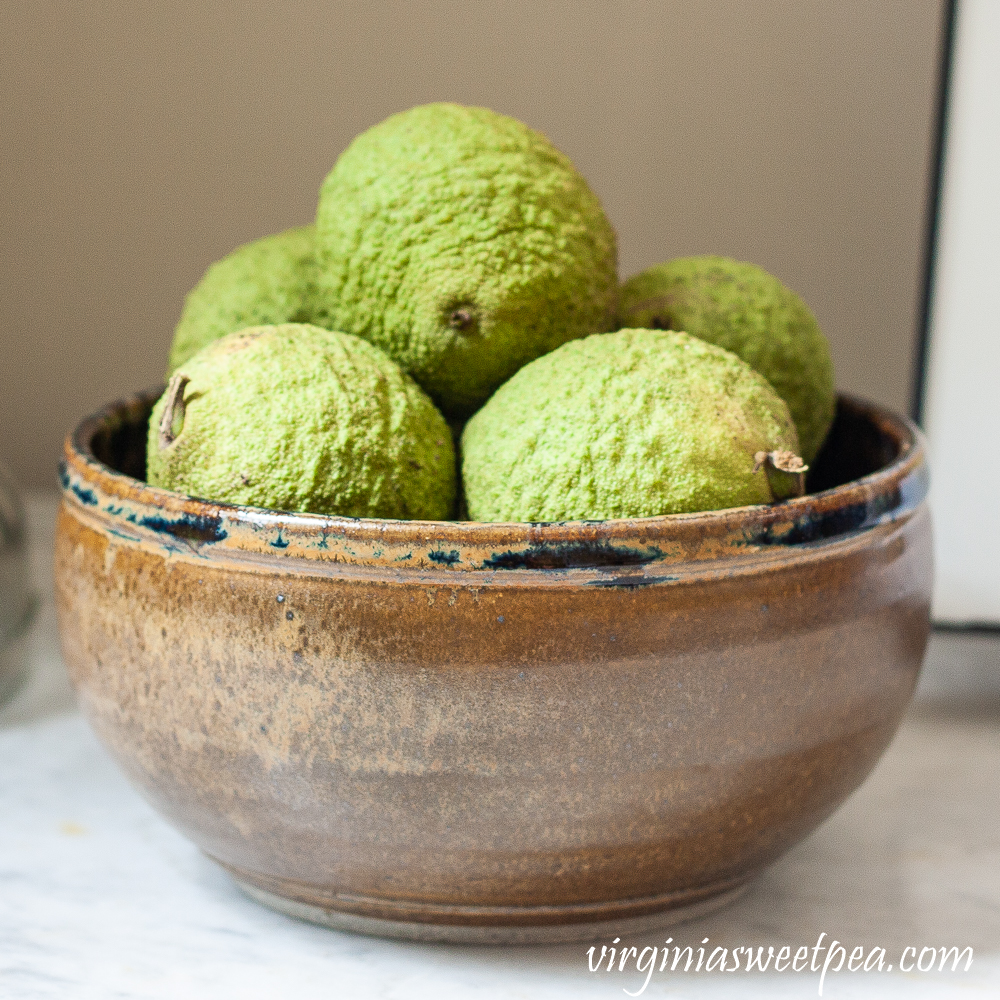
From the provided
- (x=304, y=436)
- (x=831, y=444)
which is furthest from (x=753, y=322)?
(x=304, y=436)

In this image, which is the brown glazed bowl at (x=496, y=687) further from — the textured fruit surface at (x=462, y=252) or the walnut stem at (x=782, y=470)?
the textured fruit surface at (x=462, y=252)

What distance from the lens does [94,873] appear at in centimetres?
52

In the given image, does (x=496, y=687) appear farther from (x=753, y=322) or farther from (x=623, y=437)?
(x=753, y=322)

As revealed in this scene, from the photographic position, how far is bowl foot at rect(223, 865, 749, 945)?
42 centimetres

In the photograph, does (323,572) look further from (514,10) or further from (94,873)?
(514,10)

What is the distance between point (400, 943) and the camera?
0.45 metres

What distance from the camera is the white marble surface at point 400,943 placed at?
434 mm

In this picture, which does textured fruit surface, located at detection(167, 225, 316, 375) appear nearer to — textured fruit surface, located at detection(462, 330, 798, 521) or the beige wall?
textured fruit surface, located at detection(462, 330, 798, 521)

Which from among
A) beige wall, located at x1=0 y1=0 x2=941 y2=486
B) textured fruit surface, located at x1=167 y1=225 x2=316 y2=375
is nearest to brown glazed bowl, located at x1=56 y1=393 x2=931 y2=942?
textured fruit surface, located at x1=167 y1=225 x2=316 y2=375

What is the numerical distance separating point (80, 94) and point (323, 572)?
2.08ft

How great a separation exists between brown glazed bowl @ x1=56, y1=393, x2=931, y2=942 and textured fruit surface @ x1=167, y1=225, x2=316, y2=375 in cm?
11

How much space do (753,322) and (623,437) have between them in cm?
13

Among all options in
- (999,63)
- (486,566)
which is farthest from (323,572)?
(999,63)

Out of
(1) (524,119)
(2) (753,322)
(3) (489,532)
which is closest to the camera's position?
(3) (489,532)
